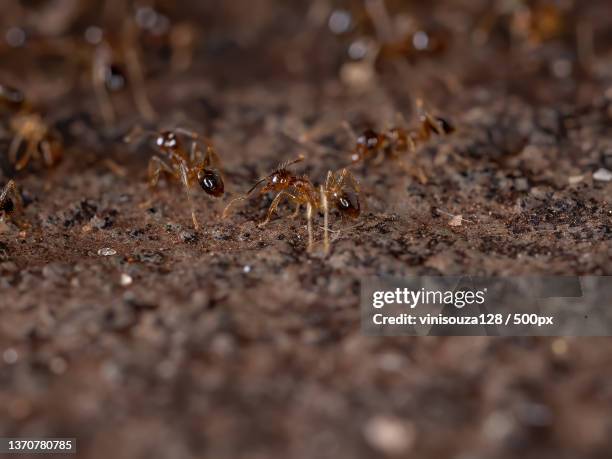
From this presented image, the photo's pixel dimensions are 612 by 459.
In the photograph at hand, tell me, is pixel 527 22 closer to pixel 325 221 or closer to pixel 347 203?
pixel 347 203

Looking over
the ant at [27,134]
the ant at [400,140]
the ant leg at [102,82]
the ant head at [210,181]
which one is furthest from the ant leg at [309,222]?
the ant leg at [102,82]

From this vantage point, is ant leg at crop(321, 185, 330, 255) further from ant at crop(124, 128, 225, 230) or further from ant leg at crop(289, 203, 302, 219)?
ant at crop(124, 128, 225, 230)

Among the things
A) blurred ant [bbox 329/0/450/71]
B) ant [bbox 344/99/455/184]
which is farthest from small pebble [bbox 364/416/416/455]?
blurred ant [bbox 329/0/450/71]

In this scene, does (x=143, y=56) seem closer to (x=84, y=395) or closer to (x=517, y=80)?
(x=517, y=80)

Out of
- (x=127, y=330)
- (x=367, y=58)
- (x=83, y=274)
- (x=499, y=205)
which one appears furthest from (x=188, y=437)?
(x=367, y=58)

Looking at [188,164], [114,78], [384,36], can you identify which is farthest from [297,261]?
[384,36]

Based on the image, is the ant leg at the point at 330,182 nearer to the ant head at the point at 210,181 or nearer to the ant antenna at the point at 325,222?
the ant antenna at the point at 325,222
